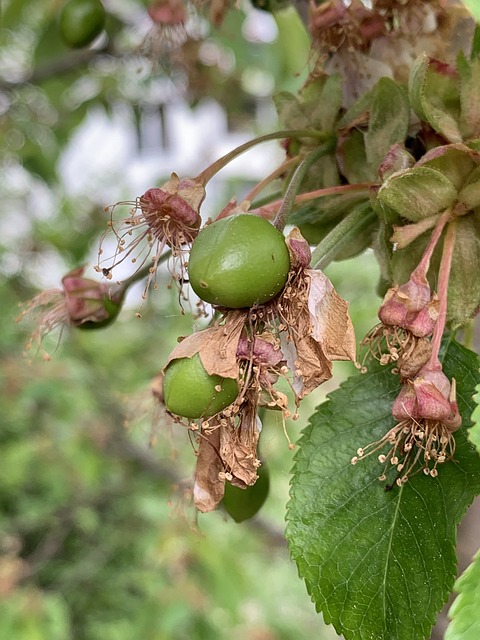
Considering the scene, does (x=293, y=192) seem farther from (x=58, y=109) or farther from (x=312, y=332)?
(x=58, y=109)

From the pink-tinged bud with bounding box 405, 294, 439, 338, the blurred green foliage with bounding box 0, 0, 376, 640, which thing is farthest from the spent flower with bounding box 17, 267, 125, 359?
the blurred green foliage with bounding box 0, 0, 376, 640

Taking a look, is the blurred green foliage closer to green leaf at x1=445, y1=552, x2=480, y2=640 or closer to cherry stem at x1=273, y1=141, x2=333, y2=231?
cherry stem at x1=273, y1=141, x2=333, y2=231

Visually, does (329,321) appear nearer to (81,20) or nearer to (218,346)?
(218,346)

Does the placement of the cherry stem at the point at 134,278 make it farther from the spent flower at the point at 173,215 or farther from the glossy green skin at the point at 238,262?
the glossy green skin at the point at 238,262

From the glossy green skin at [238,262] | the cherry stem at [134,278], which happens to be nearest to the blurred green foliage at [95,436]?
the cherry stem at [134,278]

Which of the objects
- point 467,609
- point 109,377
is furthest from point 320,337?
point 109,377

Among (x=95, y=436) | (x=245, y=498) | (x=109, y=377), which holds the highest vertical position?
(x=245, y=498)
